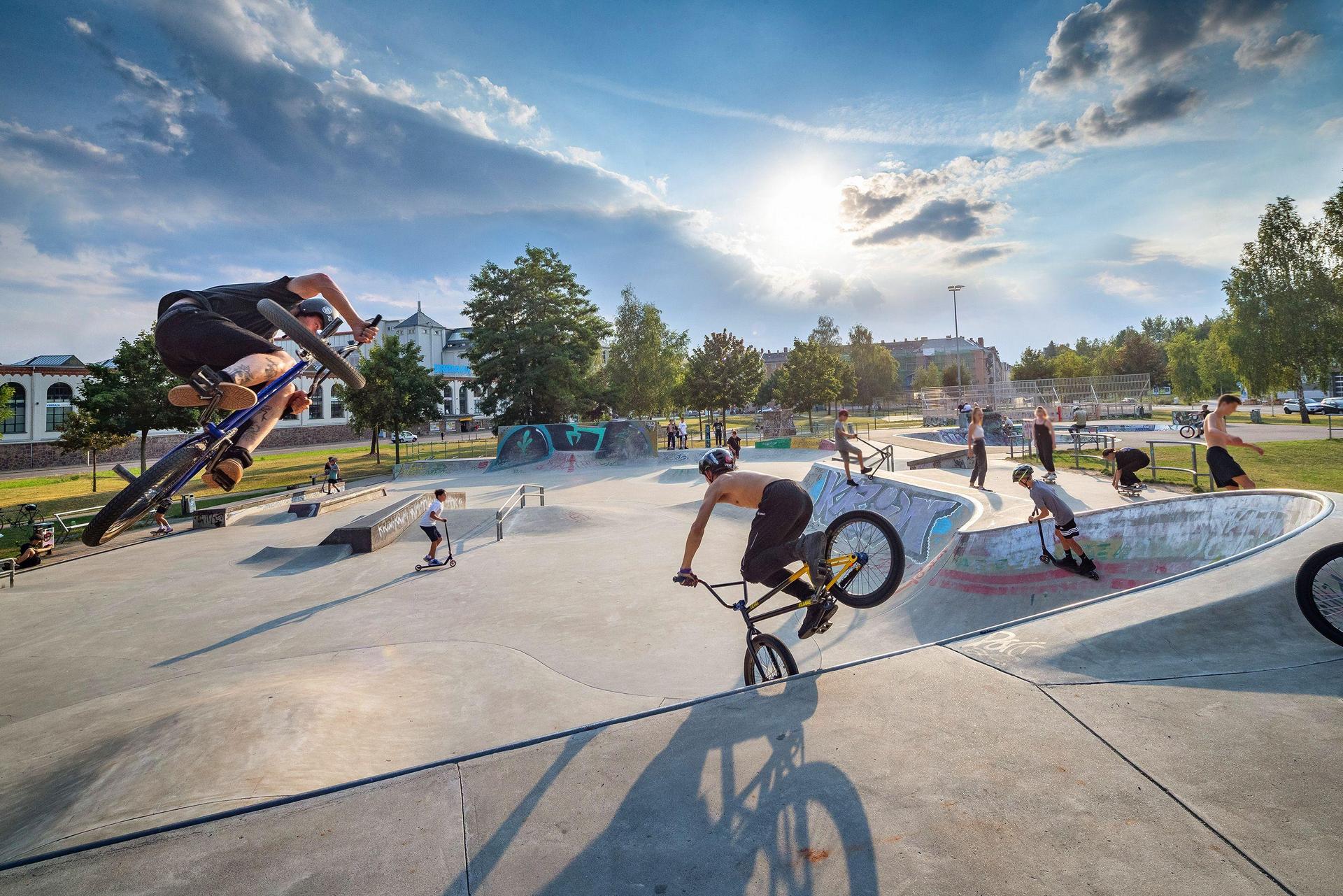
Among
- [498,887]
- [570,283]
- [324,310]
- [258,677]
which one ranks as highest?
[570,283]

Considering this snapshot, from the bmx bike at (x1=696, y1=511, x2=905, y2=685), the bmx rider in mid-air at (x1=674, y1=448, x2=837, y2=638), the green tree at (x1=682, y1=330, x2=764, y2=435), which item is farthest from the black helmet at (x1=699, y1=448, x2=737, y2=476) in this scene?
the green tree at (x1=682, y1=330, x2=764, y2=435)

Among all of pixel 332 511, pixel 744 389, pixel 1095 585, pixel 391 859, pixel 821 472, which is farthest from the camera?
pixel 744 389

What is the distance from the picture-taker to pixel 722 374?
148 ft

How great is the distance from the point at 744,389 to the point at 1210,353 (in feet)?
141

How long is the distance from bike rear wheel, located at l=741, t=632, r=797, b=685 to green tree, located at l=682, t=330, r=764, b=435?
4022 cm

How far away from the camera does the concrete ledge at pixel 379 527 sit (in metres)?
13.1

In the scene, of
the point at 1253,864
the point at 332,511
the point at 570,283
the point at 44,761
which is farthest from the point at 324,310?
the point at 570,283

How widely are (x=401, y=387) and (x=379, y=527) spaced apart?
84.5 feet

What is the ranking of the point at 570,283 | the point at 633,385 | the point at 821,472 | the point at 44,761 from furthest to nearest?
the point at 633,385 → the point at 570,283 → the point at 821,472 → the point at 44,761

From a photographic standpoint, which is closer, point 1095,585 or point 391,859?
point 391,859

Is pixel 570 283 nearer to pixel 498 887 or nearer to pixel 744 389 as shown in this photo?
pixel 744 389

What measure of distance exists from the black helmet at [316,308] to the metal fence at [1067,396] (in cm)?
4292

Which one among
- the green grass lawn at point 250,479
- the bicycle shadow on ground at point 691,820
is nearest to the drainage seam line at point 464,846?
the bicycle shadow on ground at point 691,820

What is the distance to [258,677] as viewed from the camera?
642 centimetres
